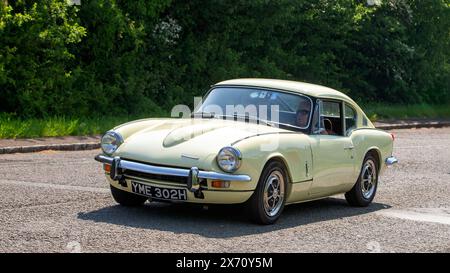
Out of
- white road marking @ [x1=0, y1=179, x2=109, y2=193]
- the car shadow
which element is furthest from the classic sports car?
white road marking @ [x1=0, y1=179, x2=109, y2=193]

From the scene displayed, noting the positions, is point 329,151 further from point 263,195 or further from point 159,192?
point 159,192

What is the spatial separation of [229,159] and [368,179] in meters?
2.88

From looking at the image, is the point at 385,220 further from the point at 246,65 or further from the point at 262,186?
the point at 246,65

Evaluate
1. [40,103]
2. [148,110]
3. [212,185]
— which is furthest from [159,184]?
[148,110]

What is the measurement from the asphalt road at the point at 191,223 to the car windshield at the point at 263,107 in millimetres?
1053

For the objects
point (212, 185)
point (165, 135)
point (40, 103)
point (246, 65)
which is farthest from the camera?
point (246, 65)

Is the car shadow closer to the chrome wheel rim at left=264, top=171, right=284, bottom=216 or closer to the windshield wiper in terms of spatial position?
the chrome wheel rim at left=264, top=171, right=284, bottom=216

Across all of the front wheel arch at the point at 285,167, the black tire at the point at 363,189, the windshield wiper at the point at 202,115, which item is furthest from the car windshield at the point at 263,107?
the black tire at the point at 363,189

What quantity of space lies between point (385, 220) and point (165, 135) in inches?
103

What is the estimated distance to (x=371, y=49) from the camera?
34.1m

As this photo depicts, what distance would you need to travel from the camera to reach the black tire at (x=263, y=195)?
9320 millimetres

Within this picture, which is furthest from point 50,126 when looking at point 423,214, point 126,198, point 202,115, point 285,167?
point 285,167

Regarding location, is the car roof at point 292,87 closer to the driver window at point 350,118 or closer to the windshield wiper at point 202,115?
the driver window at point 350,118
